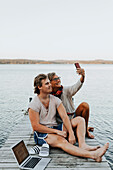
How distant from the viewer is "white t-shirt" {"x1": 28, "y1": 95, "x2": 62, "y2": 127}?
382 cm

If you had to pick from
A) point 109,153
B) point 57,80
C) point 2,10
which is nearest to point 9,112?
point 109,153

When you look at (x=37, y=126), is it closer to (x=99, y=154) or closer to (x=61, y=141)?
(x=61, y=141)

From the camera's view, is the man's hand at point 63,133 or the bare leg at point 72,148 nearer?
the bare leg at point 72,148

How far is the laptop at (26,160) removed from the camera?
3.15 metres

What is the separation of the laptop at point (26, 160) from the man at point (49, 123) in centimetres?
44

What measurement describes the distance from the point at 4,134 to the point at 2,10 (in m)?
37.7

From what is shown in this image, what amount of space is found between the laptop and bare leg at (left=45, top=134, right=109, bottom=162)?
397 millimetres

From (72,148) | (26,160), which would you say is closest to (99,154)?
(72,148)

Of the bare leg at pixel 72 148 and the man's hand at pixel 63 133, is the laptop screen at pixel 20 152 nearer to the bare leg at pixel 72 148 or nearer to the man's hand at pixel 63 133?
the bare leg at pixel 72 148

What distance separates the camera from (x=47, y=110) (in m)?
3.92

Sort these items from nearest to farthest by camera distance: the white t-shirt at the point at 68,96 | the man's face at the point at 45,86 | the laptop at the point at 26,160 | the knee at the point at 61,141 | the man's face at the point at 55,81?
1. the laptop at the point at 26,160
2. the knee at the point at 61,141
3. the man's face at the point at 45,86
4. the man's face at the point at 55,81
5. the white t-shirt at the point at 68,96

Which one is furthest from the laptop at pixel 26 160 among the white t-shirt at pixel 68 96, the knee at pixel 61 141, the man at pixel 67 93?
the white t-shirt at pixel 68 96

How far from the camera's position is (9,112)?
11.2 meters

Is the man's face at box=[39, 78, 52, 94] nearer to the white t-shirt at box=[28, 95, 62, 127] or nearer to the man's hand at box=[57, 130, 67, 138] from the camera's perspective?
the white t-shirt at box=[28, 95, 62, 127]
